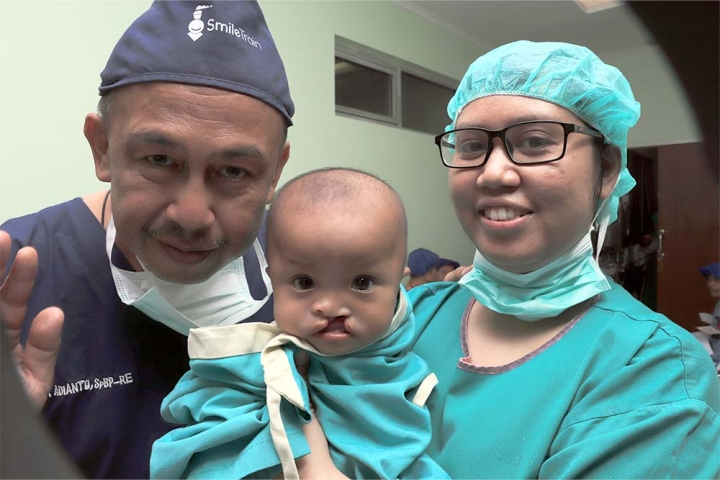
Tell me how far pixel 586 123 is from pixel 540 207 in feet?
0.64

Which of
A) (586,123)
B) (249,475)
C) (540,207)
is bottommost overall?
(249,475)

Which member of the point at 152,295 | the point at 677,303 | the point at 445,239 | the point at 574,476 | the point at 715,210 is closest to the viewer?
the point at 574,476

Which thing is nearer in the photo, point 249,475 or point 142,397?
point 249,475

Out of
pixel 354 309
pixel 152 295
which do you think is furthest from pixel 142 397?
pixel 354 309

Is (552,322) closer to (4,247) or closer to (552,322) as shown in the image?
(552,322)

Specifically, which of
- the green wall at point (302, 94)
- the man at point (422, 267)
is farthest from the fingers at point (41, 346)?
the man at point (422, 267)

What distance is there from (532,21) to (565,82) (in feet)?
7.33

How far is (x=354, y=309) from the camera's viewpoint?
81cm

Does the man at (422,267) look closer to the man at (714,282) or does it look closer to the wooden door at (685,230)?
the wooden door at (685,230)

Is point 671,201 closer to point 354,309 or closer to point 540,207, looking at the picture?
point 540,207

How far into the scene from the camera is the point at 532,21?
2.75 m

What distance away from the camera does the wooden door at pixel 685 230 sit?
2.43 m

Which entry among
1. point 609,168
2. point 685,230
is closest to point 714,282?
point 685,230

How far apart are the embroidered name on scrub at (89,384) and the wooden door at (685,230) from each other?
2.52 meters
